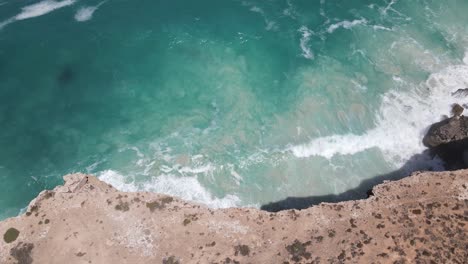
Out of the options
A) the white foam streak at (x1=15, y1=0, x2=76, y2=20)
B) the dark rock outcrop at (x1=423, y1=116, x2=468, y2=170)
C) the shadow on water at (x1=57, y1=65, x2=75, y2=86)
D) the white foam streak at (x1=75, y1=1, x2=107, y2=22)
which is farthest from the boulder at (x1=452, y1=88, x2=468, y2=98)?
the white foam streak at (x1=15, y1=0, x2=76, y2=20)

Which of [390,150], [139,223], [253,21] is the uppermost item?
[253,21]

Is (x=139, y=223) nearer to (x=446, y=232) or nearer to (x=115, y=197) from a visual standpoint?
(x=115, y=197)

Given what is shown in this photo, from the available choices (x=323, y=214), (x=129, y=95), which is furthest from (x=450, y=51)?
(x=129, y=95)

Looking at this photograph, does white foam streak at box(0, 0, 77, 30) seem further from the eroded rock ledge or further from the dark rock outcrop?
the dark rock outcrop

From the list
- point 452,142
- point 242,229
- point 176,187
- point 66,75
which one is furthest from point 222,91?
point 452,142

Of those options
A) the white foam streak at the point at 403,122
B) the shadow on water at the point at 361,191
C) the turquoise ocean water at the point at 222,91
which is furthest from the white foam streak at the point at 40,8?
the shadow on water at the point at 361,191

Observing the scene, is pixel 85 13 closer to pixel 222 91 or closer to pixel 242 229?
pixel 222 91

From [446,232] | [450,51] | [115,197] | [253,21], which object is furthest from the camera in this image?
[253,21]
